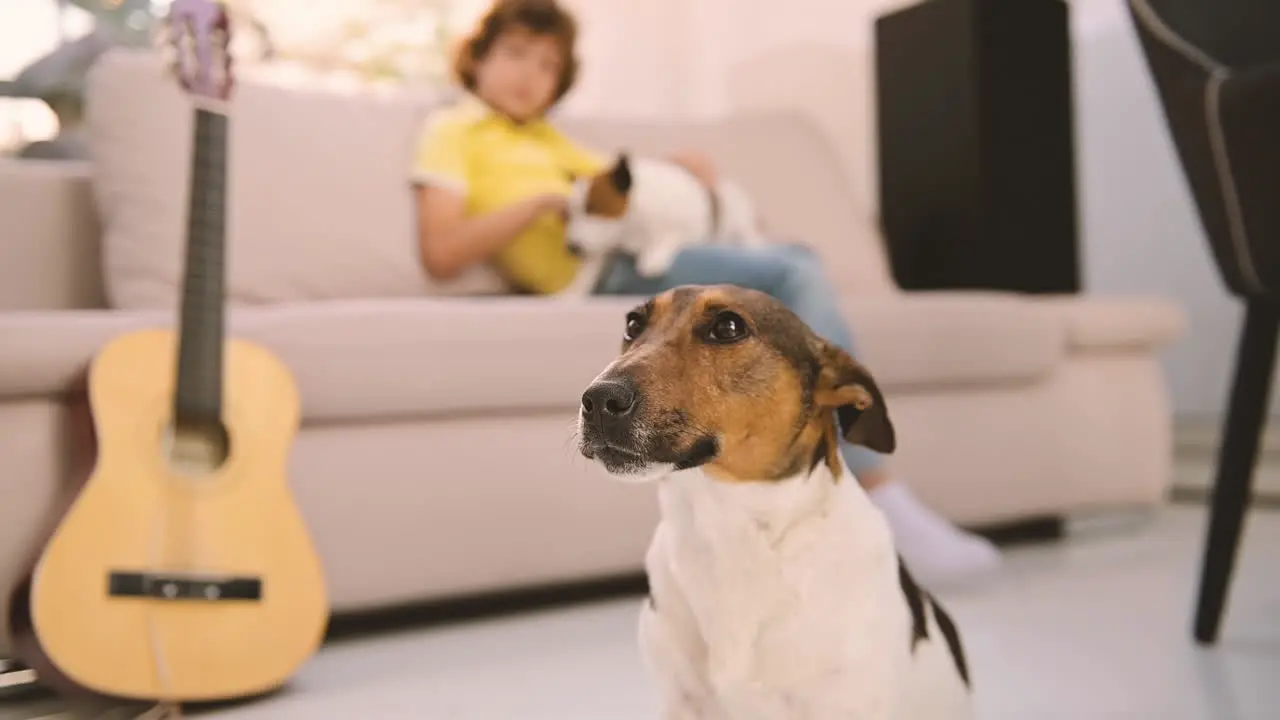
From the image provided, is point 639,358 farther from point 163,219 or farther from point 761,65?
point 761,65

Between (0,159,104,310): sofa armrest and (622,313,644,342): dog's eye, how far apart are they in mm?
1311

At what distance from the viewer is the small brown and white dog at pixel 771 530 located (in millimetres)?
585

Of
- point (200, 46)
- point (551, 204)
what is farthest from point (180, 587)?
point (551, 204)

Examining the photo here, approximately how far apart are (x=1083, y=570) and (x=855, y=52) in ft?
6.30

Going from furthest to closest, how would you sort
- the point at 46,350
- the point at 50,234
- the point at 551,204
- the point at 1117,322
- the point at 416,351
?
1. the point at 1117,322
2. the point at 50,234
3. the point at 551,204
4. the point at 416,351
5. the point at 46,350

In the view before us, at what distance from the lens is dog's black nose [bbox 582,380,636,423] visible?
1.66 feet

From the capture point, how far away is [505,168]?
188cm

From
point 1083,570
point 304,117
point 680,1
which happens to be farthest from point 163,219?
point 680,1

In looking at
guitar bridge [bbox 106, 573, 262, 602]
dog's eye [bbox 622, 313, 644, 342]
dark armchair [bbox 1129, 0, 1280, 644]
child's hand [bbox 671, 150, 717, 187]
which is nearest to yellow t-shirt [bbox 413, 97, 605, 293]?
child's hand [bbox 671, 150, 717, 187]

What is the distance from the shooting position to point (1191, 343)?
2666 mm

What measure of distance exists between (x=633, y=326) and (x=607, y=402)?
4.4 inches

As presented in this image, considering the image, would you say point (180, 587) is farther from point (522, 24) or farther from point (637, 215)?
point (522, 24)

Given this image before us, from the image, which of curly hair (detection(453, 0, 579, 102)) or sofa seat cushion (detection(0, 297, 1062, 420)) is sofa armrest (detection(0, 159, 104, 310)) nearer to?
sofa seat cushion (detection(0, 297, 1062, 420))

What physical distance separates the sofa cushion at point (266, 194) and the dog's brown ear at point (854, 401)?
4.41ft
